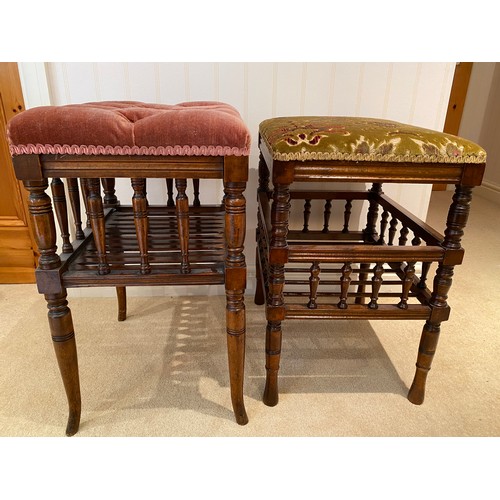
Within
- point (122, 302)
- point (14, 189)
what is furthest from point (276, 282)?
point (14, 189)

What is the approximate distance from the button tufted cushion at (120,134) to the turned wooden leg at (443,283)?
53 centimetres

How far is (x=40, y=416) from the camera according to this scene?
1.03 m

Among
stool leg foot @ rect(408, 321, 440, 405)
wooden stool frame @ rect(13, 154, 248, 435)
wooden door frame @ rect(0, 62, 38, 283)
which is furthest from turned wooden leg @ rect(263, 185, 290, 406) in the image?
wooden door frame @ rect(0, 62, 38, 283)

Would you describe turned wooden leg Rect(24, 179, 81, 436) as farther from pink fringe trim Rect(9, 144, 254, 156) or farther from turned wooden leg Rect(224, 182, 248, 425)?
turned wooden leg Rect(224, 182, 248, 425)

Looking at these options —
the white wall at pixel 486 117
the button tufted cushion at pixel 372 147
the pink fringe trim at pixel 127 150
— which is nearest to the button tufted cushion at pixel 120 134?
the pink fringe trim at pixel 127 150

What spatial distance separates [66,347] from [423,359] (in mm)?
898

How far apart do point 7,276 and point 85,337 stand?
25.0 inches

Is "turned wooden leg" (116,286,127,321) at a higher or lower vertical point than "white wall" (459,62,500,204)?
lower

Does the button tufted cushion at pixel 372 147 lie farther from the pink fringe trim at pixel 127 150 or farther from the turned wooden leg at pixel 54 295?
the turned wooden leg at pixel 54 295

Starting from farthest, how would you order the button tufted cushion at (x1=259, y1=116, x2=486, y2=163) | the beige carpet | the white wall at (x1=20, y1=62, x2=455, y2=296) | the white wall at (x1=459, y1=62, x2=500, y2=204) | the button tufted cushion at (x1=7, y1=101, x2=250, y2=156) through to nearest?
the white wall at (x1=459, y1=62, x2=500, y2=204) < the white wall at (x1=20, y1=62, x2=455, y2=296) < the beige carpet < the button tufted cushion at (x1=259, y1=116, x2=486, y2=163) < the button tufted cushion at (x1=7, y1=101, x2=250, y2=156)

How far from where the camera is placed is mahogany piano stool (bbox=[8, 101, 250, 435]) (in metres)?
0.76

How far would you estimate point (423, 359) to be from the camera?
1.06 meters
